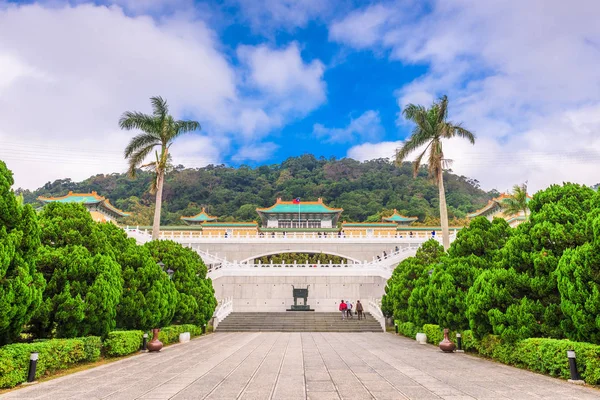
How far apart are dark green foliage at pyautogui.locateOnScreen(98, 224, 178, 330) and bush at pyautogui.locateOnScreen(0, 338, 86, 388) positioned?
6.60ft

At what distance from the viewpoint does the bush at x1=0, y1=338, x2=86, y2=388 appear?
638 centimetres

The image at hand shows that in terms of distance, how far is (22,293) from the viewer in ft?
21.0

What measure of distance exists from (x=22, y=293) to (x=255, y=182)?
88.4m

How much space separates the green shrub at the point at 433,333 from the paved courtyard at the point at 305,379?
1.42 m

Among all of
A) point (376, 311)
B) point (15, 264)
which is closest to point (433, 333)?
point (376, 311)

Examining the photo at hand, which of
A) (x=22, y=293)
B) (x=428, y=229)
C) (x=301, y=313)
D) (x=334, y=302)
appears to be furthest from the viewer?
(x=428, y=229)

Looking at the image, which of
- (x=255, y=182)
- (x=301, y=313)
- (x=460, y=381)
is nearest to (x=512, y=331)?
(x=460, y=381)

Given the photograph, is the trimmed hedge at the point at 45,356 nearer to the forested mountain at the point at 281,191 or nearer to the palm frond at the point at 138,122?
the palm frond at the point at 138,122

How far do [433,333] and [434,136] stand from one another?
9596mm

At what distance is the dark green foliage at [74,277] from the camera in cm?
827

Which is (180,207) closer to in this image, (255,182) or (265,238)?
(255,182)

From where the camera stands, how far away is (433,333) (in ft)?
41.5

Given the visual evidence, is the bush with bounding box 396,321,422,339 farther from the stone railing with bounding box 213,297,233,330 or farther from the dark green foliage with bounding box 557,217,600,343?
the stone railing with bounding box 213,297,233,330

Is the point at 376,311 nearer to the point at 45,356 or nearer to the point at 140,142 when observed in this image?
the point at 140,142
